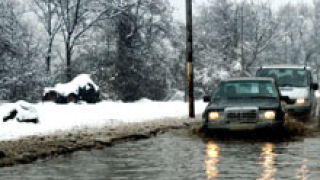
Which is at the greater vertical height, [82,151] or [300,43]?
[300,43]

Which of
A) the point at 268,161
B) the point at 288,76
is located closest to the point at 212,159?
the point at 268,161

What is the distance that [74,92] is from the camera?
35.8m

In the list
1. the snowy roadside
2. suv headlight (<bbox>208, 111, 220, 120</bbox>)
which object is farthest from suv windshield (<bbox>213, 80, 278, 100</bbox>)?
suv headlight (<bbox>208, 111, 220, 120</bbox>)

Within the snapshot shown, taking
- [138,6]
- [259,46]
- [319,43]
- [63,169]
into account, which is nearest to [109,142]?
[63,169]

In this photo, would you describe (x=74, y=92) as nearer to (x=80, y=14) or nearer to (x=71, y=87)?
(x=71, y=87)

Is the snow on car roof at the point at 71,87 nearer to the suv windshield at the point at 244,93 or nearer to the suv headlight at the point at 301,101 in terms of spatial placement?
the suv headlight at the point at 301,101

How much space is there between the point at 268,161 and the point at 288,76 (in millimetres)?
14851

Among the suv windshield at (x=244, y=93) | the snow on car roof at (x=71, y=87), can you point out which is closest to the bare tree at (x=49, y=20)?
the snow on car roof at (x=71, y=87)

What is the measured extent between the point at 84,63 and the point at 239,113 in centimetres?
3942

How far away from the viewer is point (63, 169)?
35.9ft

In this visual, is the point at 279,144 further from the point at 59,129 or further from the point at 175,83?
the point at 175,83

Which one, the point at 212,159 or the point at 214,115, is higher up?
the point at 214,115

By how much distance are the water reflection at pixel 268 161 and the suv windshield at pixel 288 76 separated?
11.3 m

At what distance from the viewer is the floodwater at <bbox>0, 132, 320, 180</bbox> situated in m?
10.1
